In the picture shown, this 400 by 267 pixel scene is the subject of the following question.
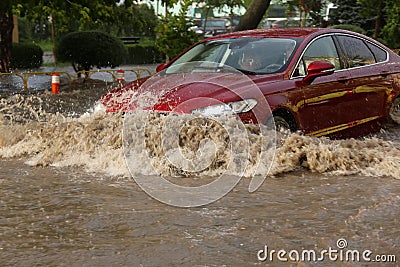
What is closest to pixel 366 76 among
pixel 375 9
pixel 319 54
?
pixel 319 54

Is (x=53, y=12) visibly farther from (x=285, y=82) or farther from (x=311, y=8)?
(x=311, y=8)

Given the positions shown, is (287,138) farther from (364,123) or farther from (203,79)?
(364,123)

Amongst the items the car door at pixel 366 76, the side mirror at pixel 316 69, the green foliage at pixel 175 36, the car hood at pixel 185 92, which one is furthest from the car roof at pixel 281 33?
the green foliage at pixel 175 36

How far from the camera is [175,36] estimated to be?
17969mm

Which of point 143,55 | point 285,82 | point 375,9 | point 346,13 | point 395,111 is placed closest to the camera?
point 285,82

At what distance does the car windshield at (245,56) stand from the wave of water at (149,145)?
43.1 inches

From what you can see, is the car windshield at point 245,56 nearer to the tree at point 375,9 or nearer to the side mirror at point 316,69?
the side mirror at point 316,69

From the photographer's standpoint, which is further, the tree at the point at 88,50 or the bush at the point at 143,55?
the bush at the point at 143,55

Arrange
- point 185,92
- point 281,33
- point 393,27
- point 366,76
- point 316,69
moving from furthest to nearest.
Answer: point 393,27
point 366,76
point 281,33
point 316,69
point 185,92

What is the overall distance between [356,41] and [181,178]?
3.68m

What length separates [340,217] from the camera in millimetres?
4617

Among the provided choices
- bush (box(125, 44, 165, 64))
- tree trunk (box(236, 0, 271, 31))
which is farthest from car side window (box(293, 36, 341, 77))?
bush (box(125, 44, 165, 64))

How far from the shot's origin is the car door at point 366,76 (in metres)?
7.86

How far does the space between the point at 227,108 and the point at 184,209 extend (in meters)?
1.54
